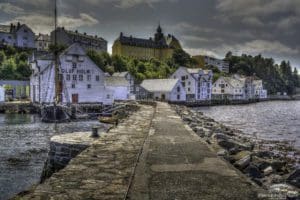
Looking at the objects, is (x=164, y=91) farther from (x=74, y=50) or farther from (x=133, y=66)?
(x=74, y=50)

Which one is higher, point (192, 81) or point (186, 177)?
point (192, 81)

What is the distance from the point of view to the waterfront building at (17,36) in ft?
341

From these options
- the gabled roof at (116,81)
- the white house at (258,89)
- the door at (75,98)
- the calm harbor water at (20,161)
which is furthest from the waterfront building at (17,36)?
the calm harbor water at (20,161)

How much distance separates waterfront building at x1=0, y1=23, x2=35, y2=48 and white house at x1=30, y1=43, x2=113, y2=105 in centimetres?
5110

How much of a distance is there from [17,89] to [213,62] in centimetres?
12029

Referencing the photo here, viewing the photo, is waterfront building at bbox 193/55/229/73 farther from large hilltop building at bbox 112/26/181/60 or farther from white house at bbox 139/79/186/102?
white house at bbox 139/79/186/102

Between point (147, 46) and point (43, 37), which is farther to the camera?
point (147, 46)

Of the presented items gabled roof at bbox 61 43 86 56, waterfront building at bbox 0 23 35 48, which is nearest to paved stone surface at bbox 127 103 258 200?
gabled roof at bbox 61 43 86 56

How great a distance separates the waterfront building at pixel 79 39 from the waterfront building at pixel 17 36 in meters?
7.63

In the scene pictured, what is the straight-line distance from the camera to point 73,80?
56375mm

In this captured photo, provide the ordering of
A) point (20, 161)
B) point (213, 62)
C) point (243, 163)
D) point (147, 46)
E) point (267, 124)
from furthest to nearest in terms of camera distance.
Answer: point (213, 62), point (147, 46), point (267, 124), point (20, 161), point (243, 163)

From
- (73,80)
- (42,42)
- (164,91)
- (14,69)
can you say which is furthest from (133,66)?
(73,80)

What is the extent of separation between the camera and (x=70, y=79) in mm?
56125

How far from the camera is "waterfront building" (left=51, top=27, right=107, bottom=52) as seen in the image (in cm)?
11525
